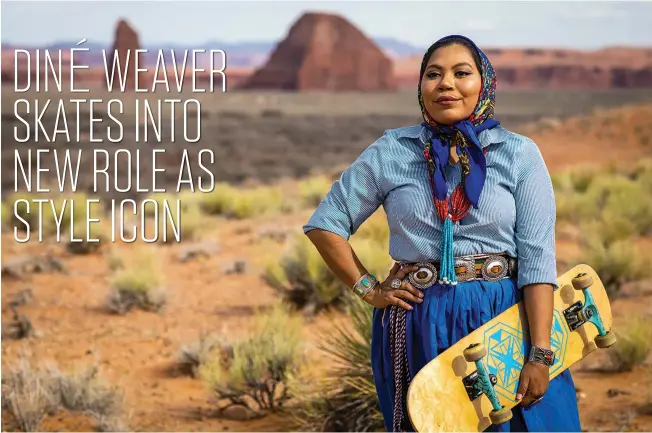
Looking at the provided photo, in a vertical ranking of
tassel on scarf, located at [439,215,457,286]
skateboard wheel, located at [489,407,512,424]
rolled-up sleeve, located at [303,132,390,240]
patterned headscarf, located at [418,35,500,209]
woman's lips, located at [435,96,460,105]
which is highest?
Result: woman's lips, located at [435,96,460,105]

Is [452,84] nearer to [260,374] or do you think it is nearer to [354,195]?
[354,195]

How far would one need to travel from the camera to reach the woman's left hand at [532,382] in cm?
311

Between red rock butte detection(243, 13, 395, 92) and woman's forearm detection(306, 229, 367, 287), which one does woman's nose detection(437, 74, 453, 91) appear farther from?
red rock butte detection(243, 13, 395, 92)

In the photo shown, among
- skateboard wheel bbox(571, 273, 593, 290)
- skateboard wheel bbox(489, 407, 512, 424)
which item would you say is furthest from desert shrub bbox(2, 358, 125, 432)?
skateboard wheel bbox(571, 273, 593, 290)

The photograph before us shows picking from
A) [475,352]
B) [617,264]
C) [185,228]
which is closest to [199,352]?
[617,264]

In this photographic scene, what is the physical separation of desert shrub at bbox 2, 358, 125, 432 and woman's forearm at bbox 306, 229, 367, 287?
3.44 m

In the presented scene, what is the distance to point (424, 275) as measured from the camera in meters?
3.14

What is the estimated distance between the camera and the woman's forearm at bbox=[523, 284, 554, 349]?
3.09 metres

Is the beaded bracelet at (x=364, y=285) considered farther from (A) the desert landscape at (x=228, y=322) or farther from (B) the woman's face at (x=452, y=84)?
(A) the desert landscape at (x=228, y=322)

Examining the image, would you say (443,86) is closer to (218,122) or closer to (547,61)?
(218,122)

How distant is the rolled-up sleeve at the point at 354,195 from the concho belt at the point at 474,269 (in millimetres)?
247

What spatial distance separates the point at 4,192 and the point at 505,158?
31.6 meters

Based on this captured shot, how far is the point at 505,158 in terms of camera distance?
122 inches

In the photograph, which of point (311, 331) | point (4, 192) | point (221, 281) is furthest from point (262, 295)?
point (4, 192)
